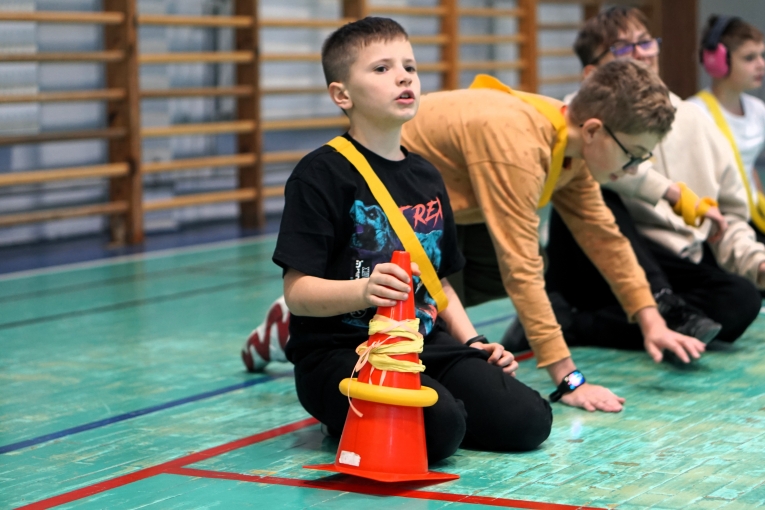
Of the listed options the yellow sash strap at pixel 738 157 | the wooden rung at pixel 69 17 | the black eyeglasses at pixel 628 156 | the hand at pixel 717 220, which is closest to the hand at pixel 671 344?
the hand at pixel 717 220

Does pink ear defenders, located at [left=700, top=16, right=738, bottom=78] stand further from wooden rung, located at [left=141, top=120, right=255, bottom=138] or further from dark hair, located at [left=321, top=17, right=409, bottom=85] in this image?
Answer: wooden rung, located at [left=141, top=120, right=255, bottom=138]

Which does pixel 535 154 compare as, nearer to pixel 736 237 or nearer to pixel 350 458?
pixel 350 458

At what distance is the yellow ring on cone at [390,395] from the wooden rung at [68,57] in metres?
3.51

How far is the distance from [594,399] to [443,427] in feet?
1.80

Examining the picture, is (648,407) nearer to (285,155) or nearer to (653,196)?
(653,196)

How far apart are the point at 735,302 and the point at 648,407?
2.55 feet

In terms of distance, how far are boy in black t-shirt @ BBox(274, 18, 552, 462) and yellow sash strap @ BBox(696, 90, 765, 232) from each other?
5.71 ft

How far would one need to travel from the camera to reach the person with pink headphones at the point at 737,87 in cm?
357

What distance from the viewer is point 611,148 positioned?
2.42 meters

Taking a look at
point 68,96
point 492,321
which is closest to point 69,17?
point 68,96

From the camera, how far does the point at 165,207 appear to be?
5590 millimetres

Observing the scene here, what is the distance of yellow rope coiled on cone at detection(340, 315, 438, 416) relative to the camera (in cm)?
184

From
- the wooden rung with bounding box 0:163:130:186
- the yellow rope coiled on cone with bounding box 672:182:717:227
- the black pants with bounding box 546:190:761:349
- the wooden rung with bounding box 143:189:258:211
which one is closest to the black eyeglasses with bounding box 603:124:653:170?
the yellow rope coiled on cone with bounding box 672:182:717:227

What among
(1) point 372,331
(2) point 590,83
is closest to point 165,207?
(2) point 590,83
